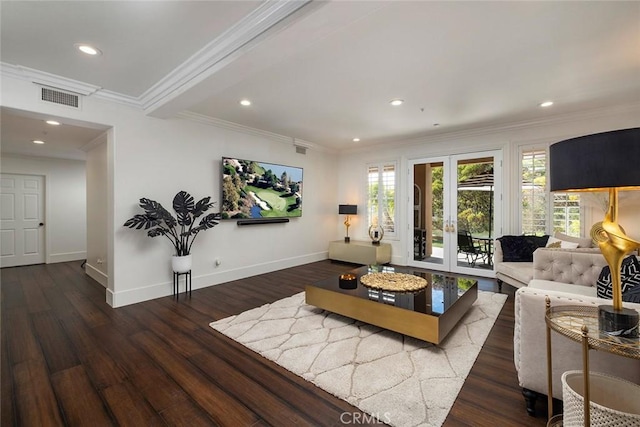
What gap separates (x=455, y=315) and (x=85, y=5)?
401cm

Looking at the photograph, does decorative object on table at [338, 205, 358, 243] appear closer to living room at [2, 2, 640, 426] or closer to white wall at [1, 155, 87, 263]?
living room at [2, 2, 640, 426]

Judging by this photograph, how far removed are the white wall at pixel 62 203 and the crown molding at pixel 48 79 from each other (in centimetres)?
481

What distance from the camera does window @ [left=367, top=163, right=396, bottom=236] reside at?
20.7ft

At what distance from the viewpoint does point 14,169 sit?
610cm

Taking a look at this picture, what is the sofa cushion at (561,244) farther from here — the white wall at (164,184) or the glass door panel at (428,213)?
the white wall at (164,184)

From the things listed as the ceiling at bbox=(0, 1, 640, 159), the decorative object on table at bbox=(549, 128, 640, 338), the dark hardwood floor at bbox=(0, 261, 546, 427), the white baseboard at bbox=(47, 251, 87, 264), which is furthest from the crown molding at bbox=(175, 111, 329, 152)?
the white baseboard at bbox=(47, 251, 87, 264)

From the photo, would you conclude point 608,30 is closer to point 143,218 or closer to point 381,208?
point 381,208

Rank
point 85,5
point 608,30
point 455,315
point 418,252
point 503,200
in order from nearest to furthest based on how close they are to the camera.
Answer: point 85,5
point 608,30
point 455,315
point 503,200
point 418,252

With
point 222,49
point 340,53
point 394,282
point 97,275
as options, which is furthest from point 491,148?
point 97,275

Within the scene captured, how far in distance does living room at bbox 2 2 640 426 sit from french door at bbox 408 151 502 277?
0.57 feet

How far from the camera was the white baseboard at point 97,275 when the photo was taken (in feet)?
14.9

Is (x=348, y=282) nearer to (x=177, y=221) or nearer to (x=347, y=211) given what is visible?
(x=177, y=221)

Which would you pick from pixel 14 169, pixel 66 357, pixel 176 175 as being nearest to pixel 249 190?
pixel 176 175

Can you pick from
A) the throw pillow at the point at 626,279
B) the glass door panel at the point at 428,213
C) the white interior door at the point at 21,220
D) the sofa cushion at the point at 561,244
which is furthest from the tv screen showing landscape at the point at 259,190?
the white interior door at the point at 21,220
